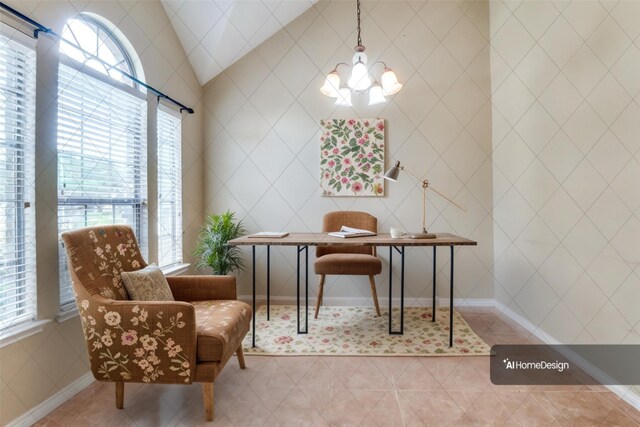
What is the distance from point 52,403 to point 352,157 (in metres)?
2.79

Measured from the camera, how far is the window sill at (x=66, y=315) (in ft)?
5.42

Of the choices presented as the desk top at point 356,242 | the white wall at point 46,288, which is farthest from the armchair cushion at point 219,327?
the white wall at point 46,288

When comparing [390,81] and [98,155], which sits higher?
[390,81]

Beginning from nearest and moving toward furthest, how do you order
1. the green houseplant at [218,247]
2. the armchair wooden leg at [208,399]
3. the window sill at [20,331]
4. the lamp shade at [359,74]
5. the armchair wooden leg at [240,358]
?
1. the window sill at [20,331]
2. the armchair wooden leg at [208,399]
3. the armchair wooden leg at [240,358]
4. the lamp shade at [359,74]
5. the green houseplant at [218,247]

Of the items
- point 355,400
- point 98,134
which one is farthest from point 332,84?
point 355,400

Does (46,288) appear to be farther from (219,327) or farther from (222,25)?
(222,25)

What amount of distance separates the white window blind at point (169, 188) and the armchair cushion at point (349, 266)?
4.32ft

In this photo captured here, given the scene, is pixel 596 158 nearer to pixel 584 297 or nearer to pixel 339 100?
pixel 584 297

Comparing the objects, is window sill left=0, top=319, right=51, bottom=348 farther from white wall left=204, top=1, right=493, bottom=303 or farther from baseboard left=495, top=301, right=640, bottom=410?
baseboard left=495, top=301, right=640, bottom=410

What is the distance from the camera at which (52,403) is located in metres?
1.60

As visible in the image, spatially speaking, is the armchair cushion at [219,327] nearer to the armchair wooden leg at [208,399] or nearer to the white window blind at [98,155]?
the armchair wooden leg at [208,399]

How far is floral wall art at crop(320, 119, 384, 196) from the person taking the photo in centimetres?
320

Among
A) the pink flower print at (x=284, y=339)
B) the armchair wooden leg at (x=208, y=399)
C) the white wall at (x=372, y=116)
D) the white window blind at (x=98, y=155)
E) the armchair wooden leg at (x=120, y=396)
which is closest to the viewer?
the armchair wooden leg at (x=208, y=399)

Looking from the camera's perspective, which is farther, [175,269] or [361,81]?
[175,269]
